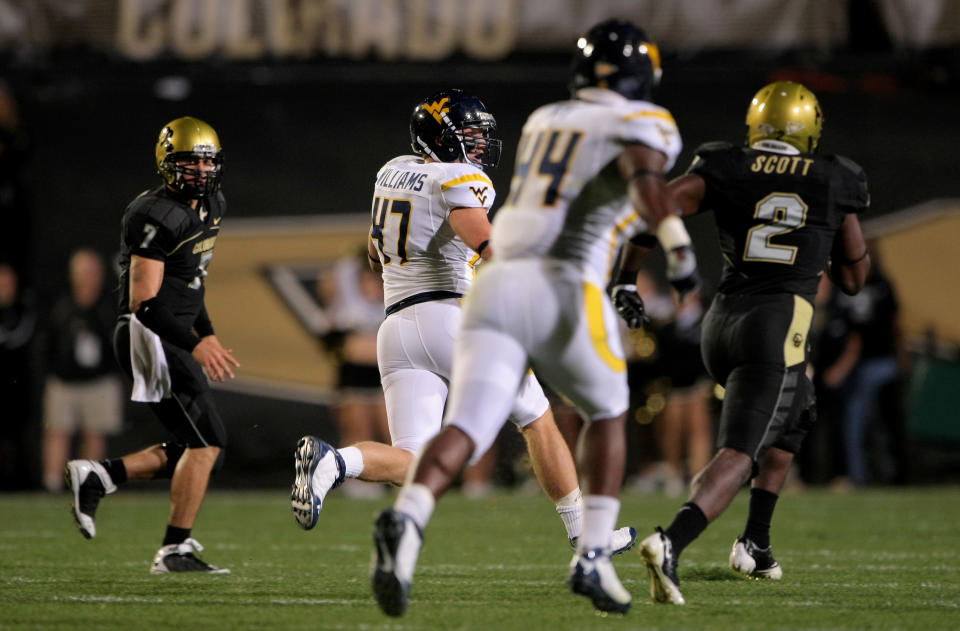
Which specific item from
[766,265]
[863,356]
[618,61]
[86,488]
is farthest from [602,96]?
[863,356]

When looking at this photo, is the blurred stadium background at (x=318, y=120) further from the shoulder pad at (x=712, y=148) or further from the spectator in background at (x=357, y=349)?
the shoulder pad at (x=712, y=148)

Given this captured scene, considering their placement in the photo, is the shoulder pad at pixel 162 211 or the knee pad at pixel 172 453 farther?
the knee pad at pixel 172 453

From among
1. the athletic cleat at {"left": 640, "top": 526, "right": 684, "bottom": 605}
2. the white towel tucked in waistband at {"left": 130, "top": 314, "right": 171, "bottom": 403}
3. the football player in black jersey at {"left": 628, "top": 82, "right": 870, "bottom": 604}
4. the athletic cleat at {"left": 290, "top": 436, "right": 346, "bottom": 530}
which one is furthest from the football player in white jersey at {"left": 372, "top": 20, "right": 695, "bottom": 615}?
the white towel tucked in waistband at {"left": 130, "top": 314, "right": 171, "bottom": 403}

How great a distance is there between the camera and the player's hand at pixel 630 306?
4738 millimetres

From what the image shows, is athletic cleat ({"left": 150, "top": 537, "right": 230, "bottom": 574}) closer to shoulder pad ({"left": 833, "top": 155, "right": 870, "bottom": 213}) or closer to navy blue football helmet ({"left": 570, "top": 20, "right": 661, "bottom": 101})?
navy blue football helmet ({"left": 570, "top": 20, "right": 661, "bottom": 101})

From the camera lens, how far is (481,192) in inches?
212

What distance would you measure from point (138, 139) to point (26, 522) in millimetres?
4332

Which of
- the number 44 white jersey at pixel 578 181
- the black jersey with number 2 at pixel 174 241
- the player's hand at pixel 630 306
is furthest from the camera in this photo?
the black jersey with number 2 at pixel 174 241

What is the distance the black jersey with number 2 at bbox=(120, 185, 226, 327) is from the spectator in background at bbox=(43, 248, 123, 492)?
517 cm

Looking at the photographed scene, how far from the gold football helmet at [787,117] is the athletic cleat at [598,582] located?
1953 mm

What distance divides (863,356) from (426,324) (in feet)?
21.1

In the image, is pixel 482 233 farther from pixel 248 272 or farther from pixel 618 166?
pixel 248 272

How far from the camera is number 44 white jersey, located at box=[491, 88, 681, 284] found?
13.8ft

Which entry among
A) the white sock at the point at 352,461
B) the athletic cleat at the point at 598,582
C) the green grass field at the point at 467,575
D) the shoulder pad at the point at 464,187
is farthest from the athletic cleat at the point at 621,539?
the shoulder pad at the point at 464,187
